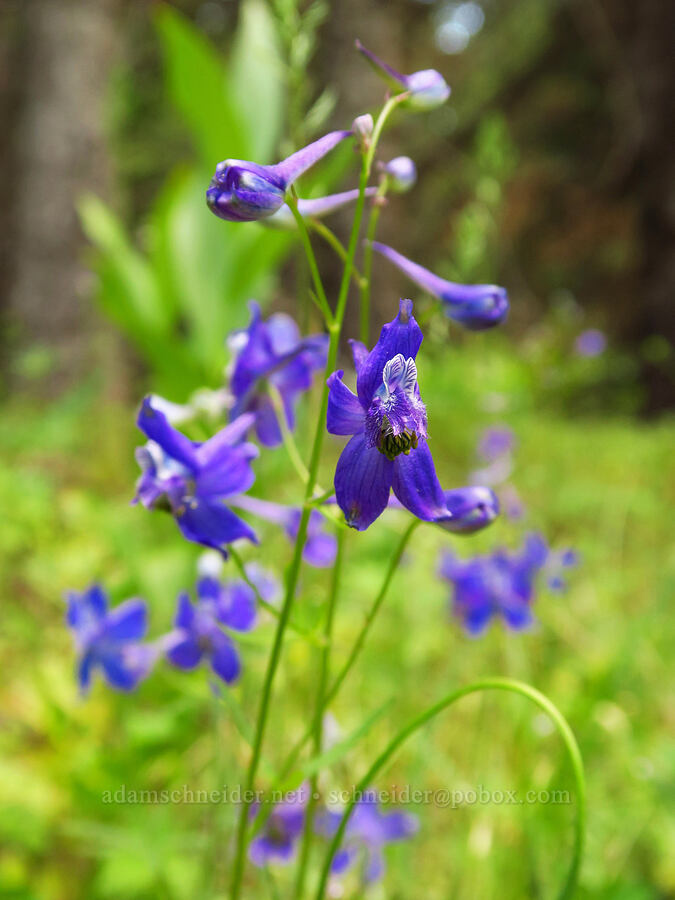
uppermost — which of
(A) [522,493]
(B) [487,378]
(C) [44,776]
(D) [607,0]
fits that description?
(D) [607,0]

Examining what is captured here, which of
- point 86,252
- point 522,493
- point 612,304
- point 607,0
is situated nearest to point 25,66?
point 86,252

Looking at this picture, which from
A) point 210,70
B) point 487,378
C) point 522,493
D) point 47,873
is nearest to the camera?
point 47,873

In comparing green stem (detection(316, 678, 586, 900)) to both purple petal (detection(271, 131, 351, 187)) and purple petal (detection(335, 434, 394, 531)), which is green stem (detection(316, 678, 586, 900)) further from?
purple petal (detection(271, 131, 351, 187))

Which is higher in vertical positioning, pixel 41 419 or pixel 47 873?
pixel 41 419

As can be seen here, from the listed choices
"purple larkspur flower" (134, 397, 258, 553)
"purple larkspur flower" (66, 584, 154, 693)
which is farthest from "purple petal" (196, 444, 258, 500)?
"purple larkspur flower" (66, 584, 154, 693)

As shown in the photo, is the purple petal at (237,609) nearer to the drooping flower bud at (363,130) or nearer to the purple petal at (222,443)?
the purple petal at (222,443)

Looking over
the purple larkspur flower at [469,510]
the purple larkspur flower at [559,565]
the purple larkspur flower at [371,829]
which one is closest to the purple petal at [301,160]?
the purple larkspur flower at [469,510]

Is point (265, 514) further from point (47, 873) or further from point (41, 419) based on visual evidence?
point (41, 419)

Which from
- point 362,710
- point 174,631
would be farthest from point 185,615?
point 362,710
